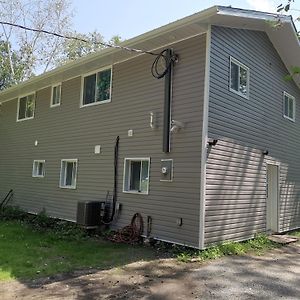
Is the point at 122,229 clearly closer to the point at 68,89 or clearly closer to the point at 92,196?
the point at 92,196

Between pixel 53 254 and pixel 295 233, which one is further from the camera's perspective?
pixel 295 233

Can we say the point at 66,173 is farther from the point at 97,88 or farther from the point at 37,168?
the point at 97,88

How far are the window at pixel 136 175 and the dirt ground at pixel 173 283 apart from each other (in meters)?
2.55

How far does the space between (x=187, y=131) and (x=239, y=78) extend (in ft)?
7.42

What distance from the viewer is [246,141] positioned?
33.3 ft

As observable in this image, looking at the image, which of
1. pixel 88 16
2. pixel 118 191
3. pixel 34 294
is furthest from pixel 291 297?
pixel 88 16

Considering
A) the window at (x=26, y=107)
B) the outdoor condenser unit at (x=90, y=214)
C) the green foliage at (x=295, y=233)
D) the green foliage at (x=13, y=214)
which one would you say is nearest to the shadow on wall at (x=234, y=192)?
the green foliage at (x=295, y=233)

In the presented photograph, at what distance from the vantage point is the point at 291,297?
228 inches

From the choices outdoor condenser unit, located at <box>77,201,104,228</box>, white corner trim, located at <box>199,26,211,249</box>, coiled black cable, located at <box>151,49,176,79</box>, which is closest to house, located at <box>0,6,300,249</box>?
white corner trim, located at <box>199,26,211,249</box>

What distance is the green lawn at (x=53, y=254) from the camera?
7207 mm

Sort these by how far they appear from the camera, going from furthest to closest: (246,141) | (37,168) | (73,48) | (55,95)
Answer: (73,48)
(37,168)
(55,95)
(246,141)

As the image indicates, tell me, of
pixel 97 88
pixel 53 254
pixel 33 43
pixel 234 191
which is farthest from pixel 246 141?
pixel 33 43

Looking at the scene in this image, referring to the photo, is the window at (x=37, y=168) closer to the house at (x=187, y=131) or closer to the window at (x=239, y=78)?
the house at (x=187, y=131)

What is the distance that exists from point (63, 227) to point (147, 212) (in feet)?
11.3
